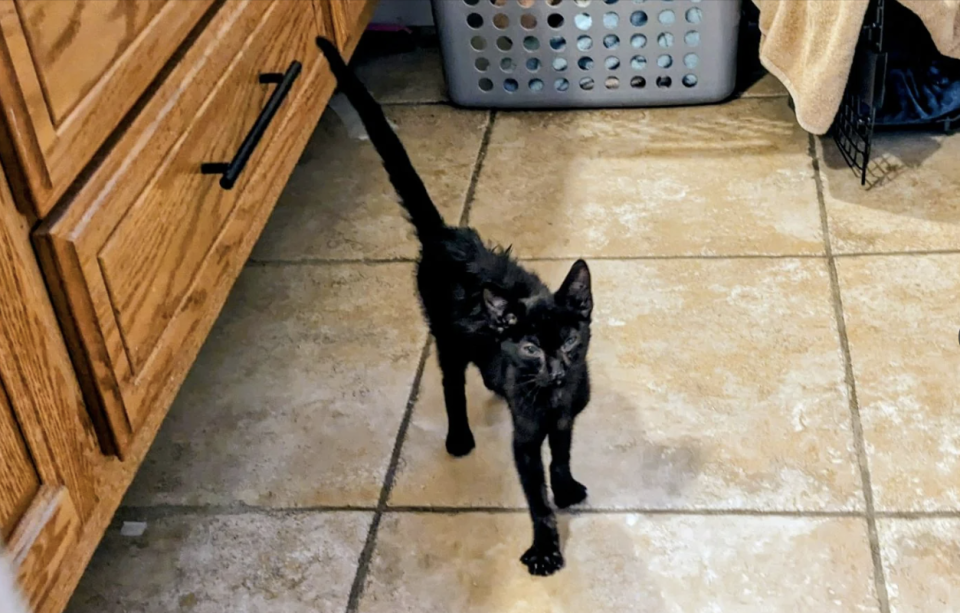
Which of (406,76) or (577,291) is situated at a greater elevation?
(577,291)

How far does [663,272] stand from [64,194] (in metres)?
1.06

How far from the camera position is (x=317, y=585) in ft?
4.26

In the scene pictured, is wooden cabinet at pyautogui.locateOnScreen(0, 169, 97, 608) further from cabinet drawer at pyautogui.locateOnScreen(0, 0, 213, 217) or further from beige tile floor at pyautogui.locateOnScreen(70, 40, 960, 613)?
beige tile floor at pyautogui.locateOnScreen(70, 40, 960, 613)

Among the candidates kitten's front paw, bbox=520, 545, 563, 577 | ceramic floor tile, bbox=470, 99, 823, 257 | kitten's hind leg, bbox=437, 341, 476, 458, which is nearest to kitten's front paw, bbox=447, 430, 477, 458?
kitten's hind leg, bbox=437, 341, 476, 458

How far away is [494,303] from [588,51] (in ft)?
3.80

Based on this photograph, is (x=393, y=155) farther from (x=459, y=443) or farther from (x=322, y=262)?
(x=322, y=262)

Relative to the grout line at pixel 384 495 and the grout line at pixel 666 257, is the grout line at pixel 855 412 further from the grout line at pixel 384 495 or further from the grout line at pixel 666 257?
the grout line at pixel 384 495

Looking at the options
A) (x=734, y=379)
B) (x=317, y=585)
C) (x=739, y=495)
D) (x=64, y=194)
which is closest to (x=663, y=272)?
(x=734, y=379)

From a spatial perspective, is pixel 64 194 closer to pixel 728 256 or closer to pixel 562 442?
pixel 562 442

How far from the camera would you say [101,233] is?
101 cm

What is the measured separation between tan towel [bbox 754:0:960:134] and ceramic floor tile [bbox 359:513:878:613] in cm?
85

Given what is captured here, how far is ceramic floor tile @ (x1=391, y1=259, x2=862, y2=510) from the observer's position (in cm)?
138

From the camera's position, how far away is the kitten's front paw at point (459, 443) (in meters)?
1.46

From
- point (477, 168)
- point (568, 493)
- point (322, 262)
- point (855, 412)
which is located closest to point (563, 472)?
point (568, 493)
